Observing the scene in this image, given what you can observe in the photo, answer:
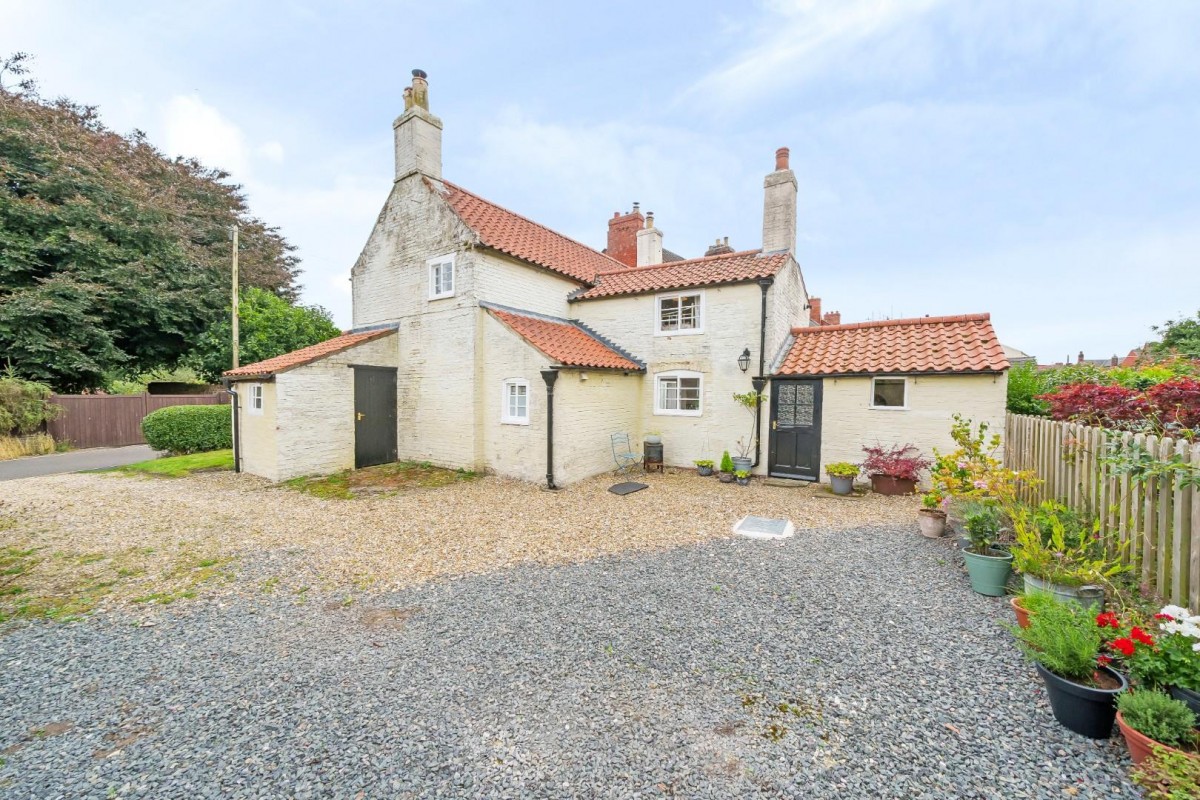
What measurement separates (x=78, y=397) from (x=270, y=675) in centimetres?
2399

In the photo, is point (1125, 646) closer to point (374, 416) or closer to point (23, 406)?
point (374, 416)

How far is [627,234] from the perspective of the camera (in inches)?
774

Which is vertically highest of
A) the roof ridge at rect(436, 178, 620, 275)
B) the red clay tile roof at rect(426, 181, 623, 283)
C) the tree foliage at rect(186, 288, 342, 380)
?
the roof ridge at rect(436, 178, 620, 275)

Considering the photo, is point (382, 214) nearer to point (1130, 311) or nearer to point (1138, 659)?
point (1138, 659)

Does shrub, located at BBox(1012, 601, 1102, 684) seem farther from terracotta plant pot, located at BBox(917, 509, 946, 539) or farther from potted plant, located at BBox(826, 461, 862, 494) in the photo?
potted plant, located at BBox(826, 461, 862, 494)

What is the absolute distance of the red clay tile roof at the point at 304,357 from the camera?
11.5 meters

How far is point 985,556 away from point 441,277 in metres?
13.0

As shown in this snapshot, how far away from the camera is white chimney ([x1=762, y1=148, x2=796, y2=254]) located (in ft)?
42.2

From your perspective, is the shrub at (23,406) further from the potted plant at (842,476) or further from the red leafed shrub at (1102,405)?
the red leafed shrub at (1102,405)

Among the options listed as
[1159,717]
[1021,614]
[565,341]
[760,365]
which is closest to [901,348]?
[760,365]

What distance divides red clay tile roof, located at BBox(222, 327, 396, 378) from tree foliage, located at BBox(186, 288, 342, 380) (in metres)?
7.88

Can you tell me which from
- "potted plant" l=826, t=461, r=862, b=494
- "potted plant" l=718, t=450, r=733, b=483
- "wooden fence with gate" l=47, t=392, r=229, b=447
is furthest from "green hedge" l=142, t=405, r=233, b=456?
"potted plant" l=826, t=461, r=862, b=494

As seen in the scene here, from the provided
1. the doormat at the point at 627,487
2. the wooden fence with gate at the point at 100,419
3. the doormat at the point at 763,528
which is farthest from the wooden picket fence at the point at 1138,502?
the wooden fence with gate at the point at 100,419

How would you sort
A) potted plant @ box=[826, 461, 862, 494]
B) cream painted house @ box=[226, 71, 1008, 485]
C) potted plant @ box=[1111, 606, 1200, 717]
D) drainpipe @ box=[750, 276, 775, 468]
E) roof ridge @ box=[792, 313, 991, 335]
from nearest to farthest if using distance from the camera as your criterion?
1. potted plant @ box=[1111, 606, 1200, 717]
2. potted plant @ box=[826, 461, 862, 494]
3. cream painted house @ box=[226, 71, 1008, 485]
4. roof ridge @ box=[792, 313, 991, 335]
5. drainpipe @ box=[750, 276, 775, 468]
